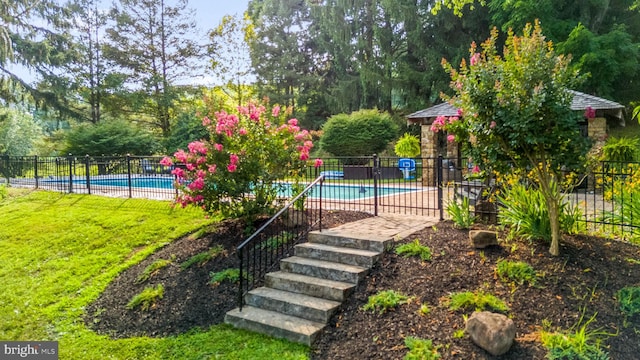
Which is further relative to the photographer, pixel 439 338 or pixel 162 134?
pixel 162 134

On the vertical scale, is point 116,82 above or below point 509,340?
above

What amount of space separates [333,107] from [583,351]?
23.0 m

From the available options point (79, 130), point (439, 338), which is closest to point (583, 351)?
point (439, 338)

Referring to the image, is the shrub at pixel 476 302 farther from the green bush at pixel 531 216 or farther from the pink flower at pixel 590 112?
the pink flower at pixel 590 112

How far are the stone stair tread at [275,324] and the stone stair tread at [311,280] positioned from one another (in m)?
0.48

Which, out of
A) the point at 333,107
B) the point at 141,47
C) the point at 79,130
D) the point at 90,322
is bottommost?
the point at 90,322

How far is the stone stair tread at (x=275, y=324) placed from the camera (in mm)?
3967

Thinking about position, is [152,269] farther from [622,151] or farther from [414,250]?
[622,151]

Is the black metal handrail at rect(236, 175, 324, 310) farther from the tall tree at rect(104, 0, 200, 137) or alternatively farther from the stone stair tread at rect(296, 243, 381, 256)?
the tall tree at rect(104, 0, 200, 137)

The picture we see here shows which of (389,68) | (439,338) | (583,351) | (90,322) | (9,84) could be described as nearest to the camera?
(583,351)

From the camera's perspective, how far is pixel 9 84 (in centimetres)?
1945

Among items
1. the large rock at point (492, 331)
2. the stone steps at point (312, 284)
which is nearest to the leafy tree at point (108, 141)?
the stone steps at point (312, 284)

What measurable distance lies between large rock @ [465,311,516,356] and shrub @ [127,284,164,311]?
378 centimetres

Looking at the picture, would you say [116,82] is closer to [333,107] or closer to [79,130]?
[79,130]
